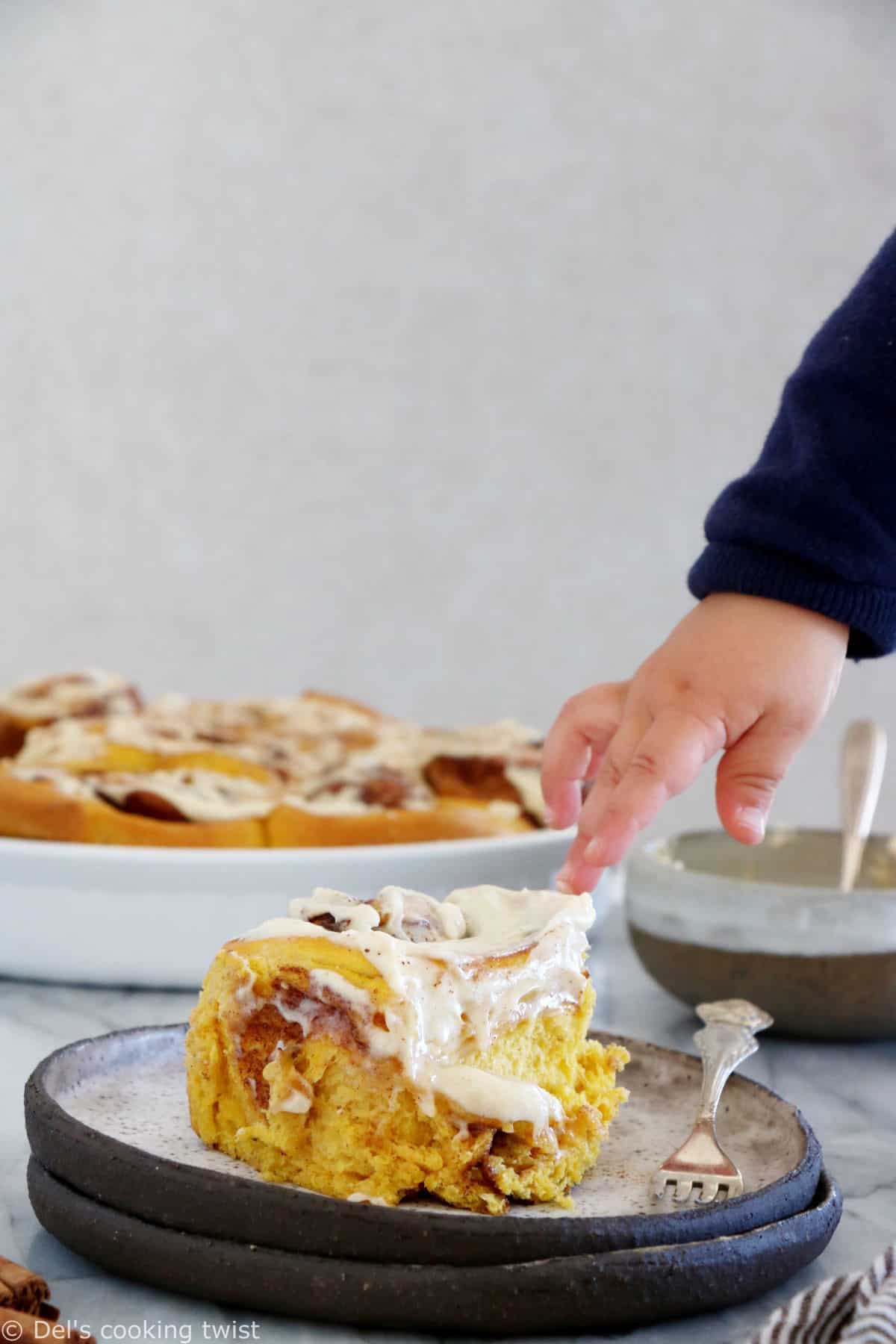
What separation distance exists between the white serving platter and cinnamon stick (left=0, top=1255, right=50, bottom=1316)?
2.27 ft

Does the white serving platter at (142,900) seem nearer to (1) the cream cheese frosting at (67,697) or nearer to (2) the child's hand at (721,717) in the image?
(2) the child's hand at (721,717)

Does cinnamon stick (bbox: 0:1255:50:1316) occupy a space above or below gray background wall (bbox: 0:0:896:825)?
below

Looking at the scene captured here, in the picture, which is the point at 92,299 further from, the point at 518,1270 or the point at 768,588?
the point at 518,1270

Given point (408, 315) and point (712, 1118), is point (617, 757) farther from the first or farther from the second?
point (408, 315)

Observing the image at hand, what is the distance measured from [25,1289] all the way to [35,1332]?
5cm

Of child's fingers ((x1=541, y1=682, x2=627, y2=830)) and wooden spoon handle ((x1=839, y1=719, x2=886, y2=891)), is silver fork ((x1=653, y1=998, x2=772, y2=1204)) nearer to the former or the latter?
child's fingers ((x1=541, y1=682, x2=627, y2=830))

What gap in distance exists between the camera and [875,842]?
1.41 m

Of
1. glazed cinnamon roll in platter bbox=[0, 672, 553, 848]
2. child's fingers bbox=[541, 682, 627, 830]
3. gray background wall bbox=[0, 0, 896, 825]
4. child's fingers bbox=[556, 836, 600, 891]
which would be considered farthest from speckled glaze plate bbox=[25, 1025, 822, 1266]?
gray background wall bbox=[0, 0, 896, 825]

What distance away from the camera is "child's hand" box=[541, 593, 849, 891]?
39.4 inches

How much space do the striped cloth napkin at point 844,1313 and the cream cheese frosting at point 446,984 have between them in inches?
6.3

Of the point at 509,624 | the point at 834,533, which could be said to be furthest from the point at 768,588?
the point at 509,624

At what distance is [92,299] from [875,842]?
2523mm

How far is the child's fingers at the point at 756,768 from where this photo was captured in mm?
1036

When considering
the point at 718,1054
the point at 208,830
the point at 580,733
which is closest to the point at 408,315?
the point at 208,830
